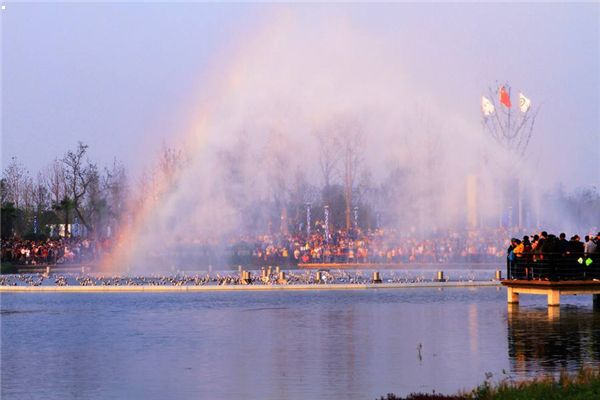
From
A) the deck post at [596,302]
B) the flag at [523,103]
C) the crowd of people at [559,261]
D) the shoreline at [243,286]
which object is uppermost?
the flag at [523,103]

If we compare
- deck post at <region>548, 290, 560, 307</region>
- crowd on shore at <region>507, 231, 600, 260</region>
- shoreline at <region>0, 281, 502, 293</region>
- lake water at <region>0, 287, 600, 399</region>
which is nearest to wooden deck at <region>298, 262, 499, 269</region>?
shoreline at <region>0, 281, 502, 293</region>

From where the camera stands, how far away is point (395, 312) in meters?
35.3

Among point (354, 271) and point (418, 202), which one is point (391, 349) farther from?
point (418, 202)

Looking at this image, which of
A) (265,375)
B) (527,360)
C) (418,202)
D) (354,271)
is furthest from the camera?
(418,202)

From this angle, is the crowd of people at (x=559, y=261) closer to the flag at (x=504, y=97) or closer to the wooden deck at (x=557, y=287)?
the wooden deck at (x=557, y=287)

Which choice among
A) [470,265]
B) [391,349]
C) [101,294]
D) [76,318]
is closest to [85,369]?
[391,349]

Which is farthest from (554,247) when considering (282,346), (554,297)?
(282,346)

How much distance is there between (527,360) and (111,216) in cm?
9988

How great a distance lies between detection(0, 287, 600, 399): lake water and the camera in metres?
19.5

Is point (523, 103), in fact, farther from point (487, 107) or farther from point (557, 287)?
point (557, 287)

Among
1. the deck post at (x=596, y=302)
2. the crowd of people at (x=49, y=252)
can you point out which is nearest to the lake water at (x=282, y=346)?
the deck post at (x=596, y=302)

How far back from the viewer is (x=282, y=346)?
83.4ft

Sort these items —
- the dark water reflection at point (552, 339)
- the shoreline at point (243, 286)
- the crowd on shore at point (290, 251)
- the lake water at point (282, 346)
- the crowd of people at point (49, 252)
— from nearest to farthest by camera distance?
the lake water at point (282, 346) < the dark water reflection at point (552, 339) < the shoreline at point (243, 286) < the crowd on shore at point (290, 251) < the crowd of people at point (49, 252)

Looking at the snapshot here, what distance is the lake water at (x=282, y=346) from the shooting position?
767 inches
